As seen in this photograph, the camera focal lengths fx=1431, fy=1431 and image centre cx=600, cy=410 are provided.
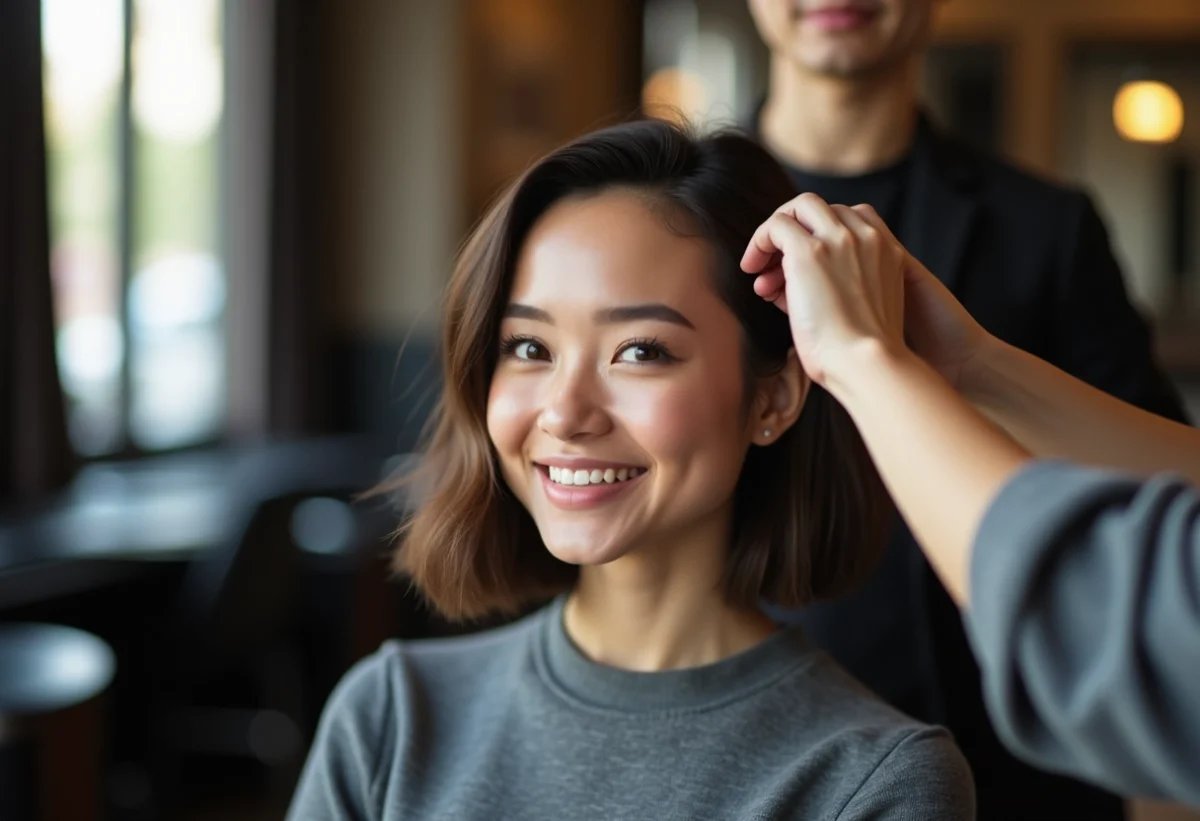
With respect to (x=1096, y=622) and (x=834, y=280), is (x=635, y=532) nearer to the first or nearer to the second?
(x=834, y=280)

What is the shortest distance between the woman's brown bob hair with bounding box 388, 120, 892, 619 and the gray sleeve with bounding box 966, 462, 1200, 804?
655 millimetres

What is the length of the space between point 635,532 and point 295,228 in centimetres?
419

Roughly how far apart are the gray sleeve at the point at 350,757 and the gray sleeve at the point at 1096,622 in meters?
0.81

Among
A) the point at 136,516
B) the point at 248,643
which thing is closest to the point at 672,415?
the point at 248,643

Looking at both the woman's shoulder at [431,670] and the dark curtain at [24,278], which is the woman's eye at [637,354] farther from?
the dark curtain at [24,278]

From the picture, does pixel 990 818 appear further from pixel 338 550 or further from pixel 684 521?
pixel 338 550

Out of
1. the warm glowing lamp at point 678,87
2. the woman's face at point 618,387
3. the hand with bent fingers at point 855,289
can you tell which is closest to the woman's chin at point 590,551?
the woman's face at point 618,387

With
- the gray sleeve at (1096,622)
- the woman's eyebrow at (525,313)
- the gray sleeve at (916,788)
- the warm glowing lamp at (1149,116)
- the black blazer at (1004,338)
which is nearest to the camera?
the gray sleeve at (1096,622)

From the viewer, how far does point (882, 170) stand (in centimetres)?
179

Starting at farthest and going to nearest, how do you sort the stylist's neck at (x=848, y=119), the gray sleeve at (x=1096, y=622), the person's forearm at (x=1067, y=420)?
the stylist's neck at (x=848, y=119) < the person's forearm at (x=1067, y=420) < the gray sleeve at (x=1096, y=622)

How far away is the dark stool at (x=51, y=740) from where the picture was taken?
2.29 m

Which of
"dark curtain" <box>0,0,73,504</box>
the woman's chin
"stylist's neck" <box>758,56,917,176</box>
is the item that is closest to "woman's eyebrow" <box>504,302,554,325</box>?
the woman's chin

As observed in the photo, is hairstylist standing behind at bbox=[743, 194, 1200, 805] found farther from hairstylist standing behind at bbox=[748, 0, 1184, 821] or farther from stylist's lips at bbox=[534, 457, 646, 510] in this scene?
hairstylist standing behind at bbox=[748, 0, 1184, 821]

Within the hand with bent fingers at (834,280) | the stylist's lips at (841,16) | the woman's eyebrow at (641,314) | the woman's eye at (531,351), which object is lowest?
the woman's eye at (531,351)
